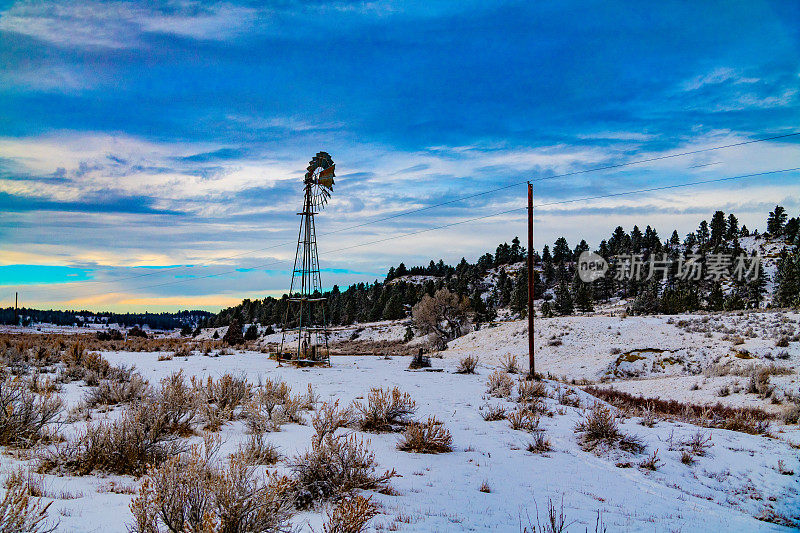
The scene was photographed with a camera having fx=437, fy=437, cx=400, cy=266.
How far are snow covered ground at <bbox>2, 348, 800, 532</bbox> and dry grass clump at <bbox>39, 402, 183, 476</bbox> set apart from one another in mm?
292

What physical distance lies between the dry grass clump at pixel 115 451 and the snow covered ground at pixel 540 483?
29 cm

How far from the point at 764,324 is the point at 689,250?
293ft

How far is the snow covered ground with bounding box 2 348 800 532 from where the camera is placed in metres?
5.25

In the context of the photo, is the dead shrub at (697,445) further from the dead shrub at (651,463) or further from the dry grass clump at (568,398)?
the dry grass clump at (568,398)

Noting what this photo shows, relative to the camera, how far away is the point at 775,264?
86.6 meters

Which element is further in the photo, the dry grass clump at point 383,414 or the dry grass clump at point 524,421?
the dry grass clump at point 524,421

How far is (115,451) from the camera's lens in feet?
20.3

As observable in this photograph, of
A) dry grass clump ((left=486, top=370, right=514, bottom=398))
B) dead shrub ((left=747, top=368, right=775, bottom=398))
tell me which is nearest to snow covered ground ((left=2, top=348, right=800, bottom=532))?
dry grass clump ((left=486, top=370, right=514, bottom=398))

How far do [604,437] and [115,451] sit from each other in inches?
364

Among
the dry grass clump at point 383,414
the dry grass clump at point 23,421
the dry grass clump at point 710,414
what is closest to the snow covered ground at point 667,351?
the dry grass clump at point 710,414

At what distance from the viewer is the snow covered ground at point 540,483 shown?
5.25 m

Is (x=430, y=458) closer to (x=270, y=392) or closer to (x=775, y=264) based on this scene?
(x=270, y=392)

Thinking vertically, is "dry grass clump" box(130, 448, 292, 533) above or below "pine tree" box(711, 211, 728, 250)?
below

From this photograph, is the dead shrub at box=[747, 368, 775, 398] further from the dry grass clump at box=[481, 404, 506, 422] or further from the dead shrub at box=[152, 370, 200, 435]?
the dead shrub at box=[152, 370, 200, 435]
